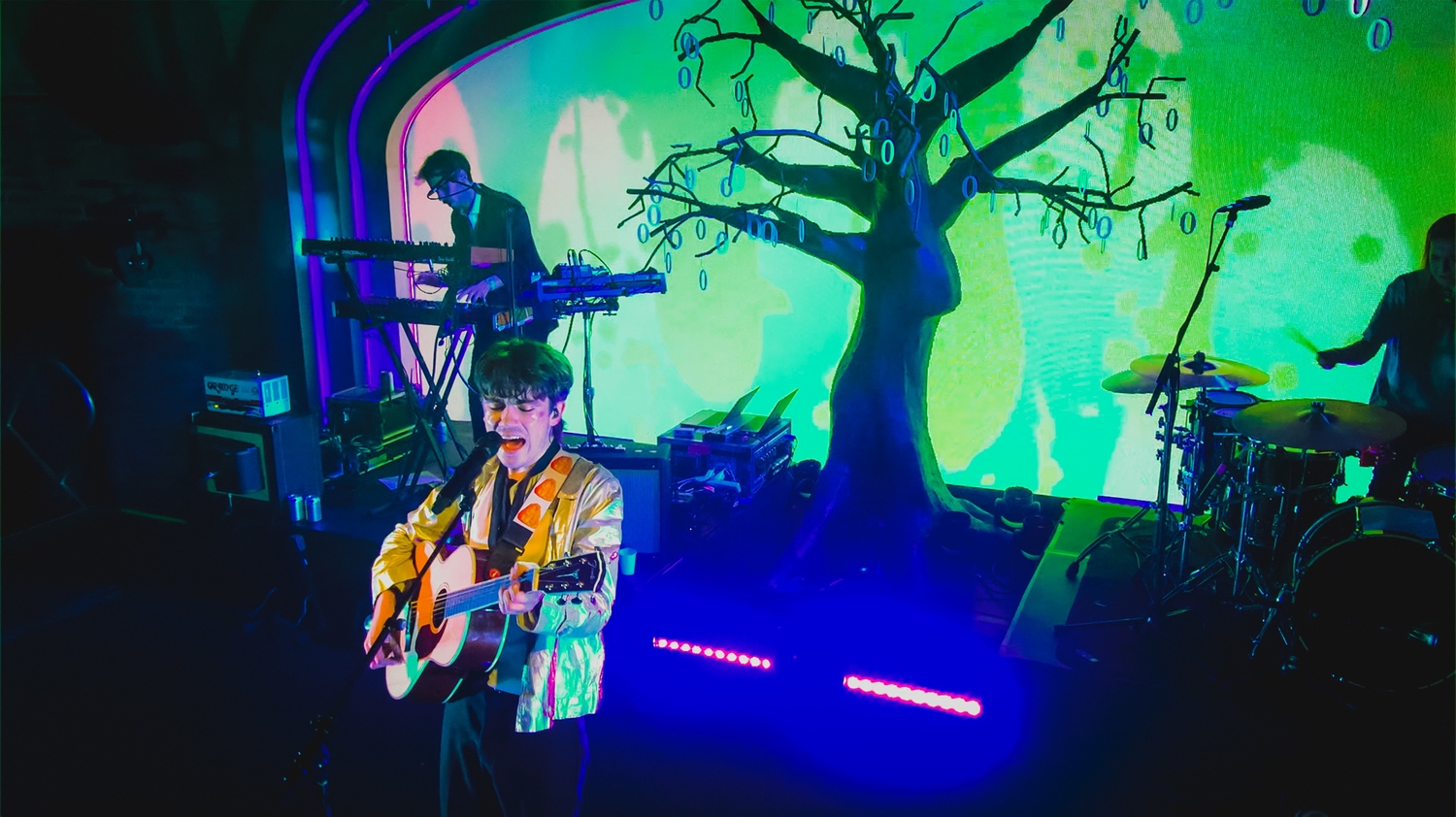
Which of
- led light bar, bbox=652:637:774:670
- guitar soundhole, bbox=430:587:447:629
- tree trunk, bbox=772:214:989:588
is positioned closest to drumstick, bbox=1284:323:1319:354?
tree trunk, bbox=772:214:989:588

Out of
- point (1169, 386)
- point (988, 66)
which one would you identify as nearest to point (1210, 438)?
point (1169, 386)

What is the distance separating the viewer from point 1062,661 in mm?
3189

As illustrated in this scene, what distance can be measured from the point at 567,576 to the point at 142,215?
4.18m

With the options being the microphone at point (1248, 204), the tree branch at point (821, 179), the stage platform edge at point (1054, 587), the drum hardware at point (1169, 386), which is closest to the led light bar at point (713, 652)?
the stage platform edge at point (1054, 587)

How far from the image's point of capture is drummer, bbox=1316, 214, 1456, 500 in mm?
3633

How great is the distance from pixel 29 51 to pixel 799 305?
14.3 feet

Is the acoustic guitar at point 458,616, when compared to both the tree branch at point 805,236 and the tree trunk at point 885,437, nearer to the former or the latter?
the tree trunk at point 885,437

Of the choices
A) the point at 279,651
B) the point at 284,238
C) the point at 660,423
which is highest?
the point at 284,238

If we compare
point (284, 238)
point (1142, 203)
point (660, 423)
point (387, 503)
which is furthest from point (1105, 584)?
point (284, 238)

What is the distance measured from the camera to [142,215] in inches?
188

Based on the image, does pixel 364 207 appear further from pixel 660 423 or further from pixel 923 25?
pixel 923 25

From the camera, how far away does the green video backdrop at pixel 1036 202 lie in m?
3.98

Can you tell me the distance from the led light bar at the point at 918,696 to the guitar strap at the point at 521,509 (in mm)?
1586

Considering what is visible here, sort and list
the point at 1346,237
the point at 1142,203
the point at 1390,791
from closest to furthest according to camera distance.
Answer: the point at 1390,791 → the point at 1142,203 → the point at 1346,237
